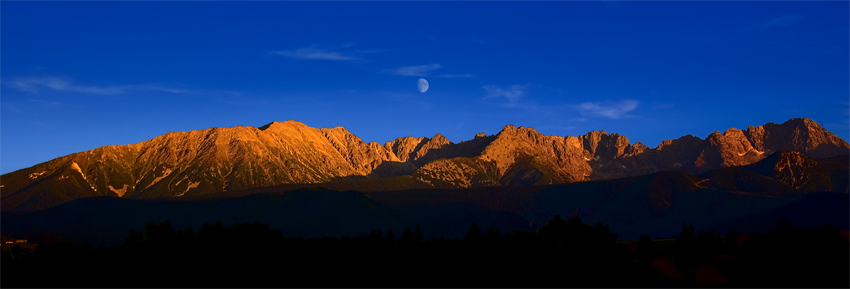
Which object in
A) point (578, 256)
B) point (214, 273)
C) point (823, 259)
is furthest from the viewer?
point (214, 273)

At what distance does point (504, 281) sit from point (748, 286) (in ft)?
182

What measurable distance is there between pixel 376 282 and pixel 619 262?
60.6 m

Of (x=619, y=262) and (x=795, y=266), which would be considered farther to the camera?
(x=619, y=262)

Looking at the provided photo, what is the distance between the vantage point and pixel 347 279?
192125 mm

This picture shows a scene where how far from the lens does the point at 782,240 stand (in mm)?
153375

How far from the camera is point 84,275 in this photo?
188 m

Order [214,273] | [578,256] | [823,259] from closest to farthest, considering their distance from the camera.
A: [823,259]
[578,256]
[214,273]

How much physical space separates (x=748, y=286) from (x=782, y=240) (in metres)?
12.0

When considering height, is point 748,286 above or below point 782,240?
below

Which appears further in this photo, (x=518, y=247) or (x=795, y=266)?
(x=518, y=247)

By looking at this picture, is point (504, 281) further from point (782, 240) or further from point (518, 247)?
point (782, 240)

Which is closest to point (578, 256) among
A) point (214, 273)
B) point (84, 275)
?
point (214, 273)

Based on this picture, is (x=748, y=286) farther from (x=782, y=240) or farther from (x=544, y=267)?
(x=544, y=267)

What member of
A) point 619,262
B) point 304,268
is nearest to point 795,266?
point 619,262
